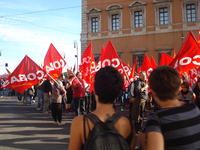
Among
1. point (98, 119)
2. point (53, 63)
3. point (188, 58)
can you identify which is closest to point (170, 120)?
point (98, 119)

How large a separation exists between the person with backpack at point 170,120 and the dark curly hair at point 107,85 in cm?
26

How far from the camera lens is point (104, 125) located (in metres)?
1.98

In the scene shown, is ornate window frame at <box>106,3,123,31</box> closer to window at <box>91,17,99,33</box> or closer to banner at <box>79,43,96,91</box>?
window at <box>91,17,99,33</box>

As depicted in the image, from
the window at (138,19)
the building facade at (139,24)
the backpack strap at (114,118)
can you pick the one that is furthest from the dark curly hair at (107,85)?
the window at (138,19)

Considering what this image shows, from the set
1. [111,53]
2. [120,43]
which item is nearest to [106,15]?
[120,43]

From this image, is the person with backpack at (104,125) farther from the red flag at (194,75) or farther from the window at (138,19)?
the window at (138,19)

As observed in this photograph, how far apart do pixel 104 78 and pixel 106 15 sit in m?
30.7

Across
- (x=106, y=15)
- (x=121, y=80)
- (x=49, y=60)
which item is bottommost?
(x=121, y=80)

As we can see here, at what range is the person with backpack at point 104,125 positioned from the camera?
194cm

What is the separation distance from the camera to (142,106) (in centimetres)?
746

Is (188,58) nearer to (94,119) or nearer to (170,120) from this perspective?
(170,120)

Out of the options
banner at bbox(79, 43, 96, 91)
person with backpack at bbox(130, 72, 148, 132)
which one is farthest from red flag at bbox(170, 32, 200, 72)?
banner at bbox(79, 43, 96, 91)

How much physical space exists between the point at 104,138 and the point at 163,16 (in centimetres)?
2903

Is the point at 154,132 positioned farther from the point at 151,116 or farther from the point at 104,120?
the point at 104,120
